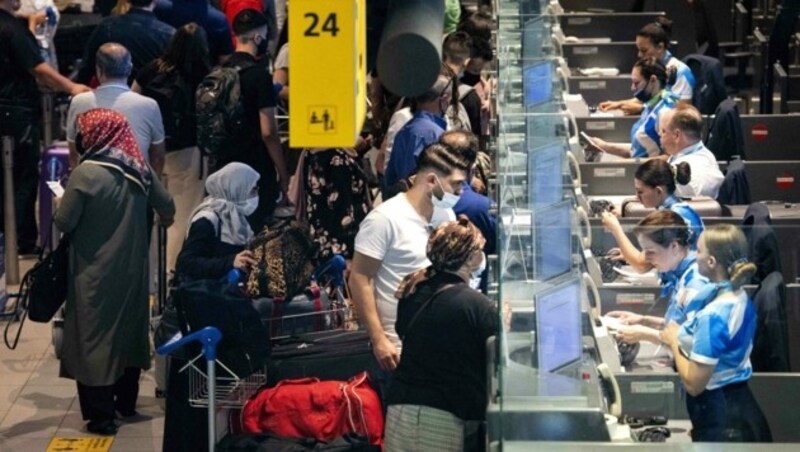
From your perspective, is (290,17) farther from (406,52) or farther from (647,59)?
(647,59)

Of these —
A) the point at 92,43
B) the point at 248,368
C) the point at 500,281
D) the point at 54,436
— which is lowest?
the point at 54,436

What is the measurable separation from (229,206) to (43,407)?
177 centimetres

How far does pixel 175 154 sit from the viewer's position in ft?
36.3

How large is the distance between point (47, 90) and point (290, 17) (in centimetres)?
854

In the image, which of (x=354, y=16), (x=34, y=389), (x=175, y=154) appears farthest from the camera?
(x=175, y=154)

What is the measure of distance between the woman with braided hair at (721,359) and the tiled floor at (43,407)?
9.95ft

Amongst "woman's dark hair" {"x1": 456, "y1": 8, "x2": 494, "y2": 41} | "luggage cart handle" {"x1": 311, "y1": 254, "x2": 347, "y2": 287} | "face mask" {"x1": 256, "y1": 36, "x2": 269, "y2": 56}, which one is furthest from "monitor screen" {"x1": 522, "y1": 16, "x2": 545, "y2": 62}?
"luggage cart handle" {"x1": 311, "y1": 254, "x2": 347, "y2": 287}

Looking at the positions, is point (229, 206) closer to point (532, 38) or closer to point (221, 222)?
point (221, 222)

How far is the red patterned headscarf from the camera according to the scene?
8.97 meters

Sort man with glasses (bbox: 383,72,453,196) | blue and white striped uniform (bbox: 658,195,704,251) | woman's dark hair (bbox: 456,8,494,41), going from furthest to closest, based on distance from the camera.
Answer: woman's dark hair (bbox: 456,8,494,41) → man with glasses (bbox: 383,72,453,196) → blue and white striped uniform (bbox: 658,195,704,251)

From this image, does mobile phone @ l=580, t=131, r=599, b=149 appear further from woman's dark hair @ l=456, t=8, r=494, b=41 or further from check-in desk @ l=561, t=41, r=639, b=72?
check-in desk @ l=561, t=41, r=639, b=72

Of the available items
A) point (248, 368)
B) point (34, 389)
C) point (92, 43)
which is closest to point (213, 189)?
point (248, 368)

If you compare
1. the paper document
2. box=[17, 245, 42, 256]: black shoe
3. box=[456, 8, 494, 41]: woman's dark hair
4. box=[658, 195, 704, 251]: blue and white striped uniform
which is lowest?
box=[17, 245, 42, 256]: black shoe

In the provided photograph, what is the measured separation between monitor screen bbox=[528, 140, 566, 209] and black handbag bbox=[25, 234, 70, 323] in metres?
2.40
